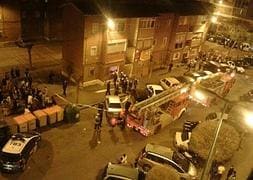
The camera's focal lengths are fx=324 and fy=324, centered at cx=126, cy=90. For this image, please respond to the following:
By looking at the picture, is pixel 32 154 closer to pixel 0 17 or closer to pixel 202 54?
pixel 0 17

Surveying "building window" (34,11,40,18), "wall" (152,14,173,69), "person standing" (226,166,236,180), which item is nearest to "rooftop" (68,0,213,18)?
"wall" (152,14,173,69)

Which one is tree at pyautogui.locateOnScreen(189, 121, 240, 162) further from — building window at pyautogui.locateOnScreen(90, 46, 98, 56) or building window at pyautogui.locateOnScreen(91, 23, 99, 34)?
building window at pyautogui.locateOnScreen(91, 23, 99, 34)

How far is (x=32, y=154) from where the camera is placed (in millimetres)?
22281

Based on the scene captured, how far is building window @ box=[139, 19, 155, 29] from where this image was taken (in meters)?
35.2

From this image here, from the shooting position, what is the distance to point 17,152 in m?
20.3

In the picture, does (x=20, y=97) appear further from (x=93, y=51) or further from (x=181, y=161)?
(x=181, y=161)

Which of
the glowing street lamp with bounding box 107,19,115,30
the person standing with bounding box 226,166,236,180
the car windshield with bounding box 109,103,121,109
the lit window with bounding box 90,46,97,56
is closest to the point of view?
the person standing with bounding box 226,166,236,180

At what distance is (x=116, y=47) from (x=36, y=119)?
507 inches

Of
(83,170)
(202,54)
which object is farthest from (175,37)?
(83,170)

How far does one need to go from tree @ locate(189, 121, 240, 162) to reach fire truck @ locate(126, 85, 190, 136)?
3.77m

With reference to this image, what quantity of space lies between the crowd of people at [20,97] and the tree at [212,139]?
12214 mm

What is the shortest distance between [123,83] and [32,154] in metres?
13.4

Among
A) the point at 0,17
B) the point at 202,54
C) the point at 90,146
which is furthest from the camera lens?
the point at 202,54

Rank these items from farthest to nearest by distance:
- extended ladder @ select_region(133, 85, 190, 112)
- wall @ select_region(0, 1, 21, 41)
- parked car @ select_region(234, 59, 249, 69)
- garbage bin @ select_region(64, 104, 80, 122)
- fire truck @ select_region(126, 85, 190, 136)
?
parked car @ select_region(234, 59, 249, 69) → wall @ select_region(0, 1, 21, 41) → garbage bin @ select_region(64, 104, 80, 122) → fire truck @ select_region(126, 85, 190, 136) → extended ladder @ select_region(133, 85, 190, 112)
